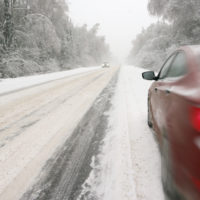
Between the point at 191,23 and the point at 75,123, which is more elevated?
the point at 191,23

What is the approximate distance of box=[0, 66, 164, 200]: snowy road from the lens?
184 centimetres

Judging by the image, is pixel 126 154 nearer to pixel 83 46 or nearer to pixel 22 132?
pixel 22 132

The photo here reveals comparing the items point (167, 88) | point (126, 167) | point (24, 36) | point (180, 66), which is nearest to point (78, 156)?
point (126, 167)

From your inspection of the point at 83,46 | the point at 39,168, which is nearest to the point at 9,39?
the point at 39,168

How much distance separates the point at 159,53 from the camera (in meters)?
23.5

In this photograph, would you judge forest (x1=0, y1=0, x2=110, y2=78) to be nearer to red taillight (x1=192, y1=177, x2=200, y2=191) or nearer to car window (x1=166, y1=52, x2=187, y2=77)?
car window (x1=166, y1=52, x2=187, y2=77)

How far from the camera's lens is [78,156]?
8.23 feet

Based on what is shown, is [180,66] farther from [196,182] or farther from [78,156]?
[78,156]

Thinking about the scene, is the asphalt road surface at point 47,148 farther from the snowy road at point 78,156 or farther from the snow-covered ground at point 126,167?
the snow-covered ground at point 126,167

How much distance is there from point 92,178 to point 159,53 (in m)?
24.3

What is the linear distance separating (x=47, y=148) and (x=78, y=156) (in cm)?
58

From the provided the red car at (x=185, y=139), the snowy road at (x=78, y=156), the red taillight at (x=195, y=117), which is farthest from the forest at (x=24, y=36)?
the red taillight at (x=195, y=117)

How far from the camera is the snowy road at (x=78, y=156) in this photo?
6.02 ft

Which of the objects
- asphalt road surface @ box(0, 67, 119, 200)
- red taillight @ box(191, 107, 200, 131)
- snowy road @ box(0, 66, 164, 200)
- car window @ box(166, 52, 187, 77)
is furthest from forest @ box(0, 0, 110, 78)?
red taillight @ box(191, 107, 200, 131)
